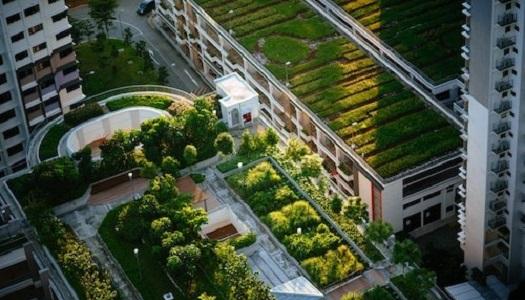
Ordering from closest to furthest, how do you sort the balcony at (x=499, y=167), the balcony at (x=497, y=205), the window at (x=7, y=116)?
the balcony at (x=499, y=167) → the balcony at (x=497, y=205) → the window at (x=7, y=116)

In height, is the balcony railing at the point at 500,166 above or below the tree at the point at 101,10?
below

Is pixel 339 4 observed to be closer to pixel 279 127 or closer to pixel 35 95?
pixel 279 127

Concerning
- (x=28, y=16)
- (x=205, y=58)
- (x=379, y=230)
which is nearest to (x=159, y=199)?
(x=379, y=230)

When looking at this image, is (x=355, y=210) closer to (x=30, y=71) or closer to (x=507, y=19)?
(x=507, y=19)

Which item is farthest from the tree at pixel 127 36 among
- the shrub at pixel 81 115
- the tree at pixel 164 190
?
the tree at pixel 164 190

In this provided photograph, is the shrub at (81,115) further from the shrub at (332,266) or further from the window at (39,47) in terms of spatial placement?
the shrub at (332,266)

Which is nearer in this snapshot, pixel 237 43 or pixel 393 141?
pixel 393 141

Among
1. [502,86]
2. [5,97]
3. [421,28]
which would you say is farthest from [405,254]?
[5,97]
